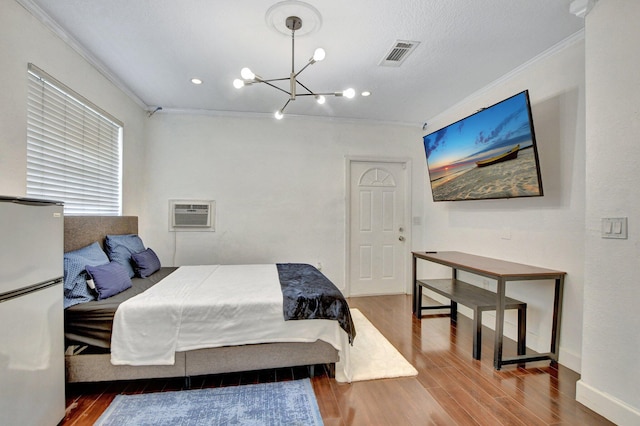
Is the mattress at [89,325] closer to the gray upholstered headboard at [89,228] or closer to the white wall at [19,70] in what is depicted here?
the gray upholstered headboard at [89,228]

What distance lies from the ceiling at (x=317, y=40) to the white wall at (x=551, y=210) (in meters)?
0.21

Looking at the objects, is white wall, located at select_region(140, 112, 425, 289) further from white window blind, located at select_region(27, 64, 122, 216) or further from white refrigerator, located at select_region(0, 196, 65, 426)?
white refrigerator, located at select_region(0, 196, 65, 426)

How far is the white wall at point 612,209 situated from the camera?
1684 mm

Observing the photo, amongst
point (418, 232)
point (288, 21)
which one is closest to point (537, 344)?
point (418, 232)

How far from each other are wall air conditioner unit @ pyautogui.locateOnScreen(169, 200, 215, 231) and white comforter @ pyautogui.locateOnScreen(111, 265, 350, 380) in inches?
69.9

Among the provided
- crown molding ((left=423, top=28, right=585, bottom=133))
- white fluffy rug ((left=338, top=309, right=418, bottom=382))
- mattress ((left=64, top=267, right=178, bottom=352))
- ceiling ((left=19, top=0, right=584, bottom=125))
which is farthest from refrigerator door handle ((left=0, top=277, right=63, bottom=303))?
crown molding ((left=423, top=28, right=585, bottom=133))

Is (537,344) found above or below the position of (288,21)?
below

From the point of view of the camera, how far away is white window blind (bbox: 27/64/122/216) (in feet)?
7.11

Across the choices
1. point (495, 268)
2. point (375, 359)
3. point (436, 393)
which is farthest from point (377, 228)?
point (436, 393)

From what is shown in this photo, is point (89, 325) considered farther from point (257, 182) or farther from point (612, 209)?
point (612, 209)

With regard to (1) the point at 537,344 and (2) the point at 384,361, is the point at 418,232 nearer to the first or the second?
(1) the point at 537,344

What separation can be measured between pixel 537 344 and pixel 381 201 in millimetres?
2552

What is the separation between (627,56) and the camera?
1.72 metres

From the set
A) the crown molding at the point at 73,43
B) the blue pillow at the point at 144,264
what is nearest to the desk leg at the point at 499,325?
the blue pillow at the point at 144,264
